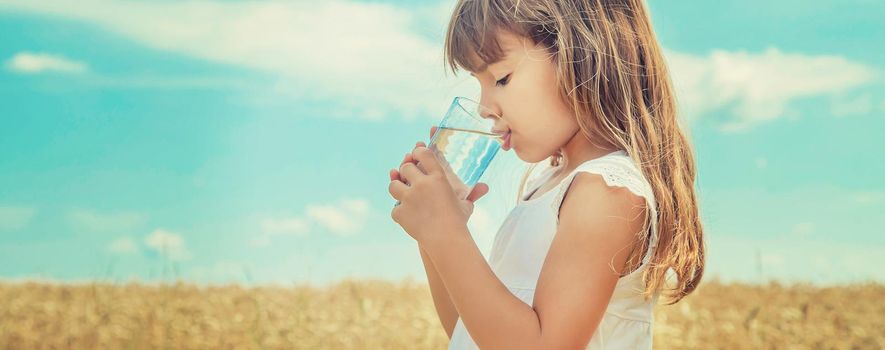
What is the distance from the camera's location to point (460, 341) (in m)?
1.84

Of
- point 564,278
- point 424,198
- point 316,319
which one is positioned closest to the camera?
point 564,278

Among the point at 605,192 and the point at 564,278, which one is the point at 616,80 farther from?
the point at 564,278

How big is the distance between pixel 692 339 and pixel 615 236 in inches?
93.5

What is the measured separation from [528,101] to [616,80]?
0.63ft

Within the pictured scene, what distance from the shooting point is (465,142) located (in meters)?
1.70

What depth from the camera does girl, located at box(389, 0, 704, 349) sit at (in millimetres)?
1485

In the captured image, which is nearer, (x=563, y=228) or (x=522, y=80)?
(x=563, y=228)

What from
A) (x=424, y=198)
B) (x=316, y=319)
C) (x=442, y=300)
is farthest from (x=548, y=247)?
(x=316, y=319)

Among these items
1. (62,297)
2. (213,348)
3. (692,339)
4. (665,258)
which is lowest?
(692,339)

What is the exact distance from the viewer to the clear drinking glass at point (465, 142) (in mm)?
1691

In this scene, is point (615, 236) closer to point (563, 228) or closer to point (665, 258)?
point (563, 228)

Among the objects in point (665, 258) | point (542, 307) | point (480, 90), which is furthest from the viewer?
point (480, 90)

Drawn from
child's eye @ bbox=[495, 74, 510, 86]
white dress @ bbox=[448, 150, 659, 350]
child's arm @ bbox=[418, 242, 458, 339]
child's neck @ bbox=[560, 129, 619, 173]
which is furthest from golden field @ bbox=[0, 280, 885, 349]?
child's eye @ bbox=[495, 74, 510, 86]

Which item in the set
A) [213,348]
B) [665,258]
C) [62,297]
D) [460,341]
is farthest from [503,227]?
[62,297]
